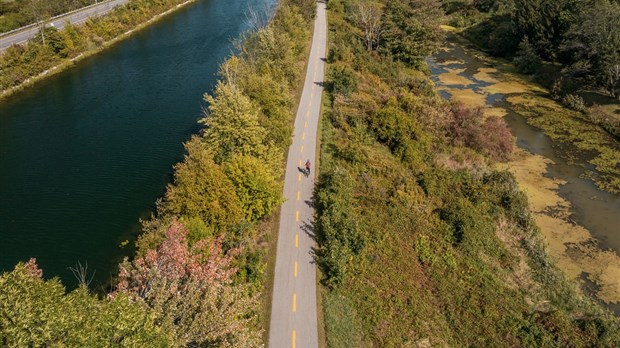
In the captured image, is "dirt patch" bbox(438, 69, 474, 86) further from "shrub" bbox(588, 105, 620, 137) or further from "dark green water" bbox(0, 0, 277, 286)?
"dark green water" bbox(0, 0, 277, 286)

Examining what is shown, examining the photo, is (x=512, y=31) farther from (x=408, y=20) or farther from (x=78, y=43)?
(x=78, y=43)

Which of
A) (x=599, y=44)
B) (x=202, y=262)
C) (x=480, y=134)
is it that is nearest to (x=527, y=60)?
(x=599, y=44)

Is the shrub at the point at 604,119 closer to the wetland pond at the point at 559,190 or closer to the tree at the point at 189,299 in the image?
the wetland pond at the point at 559,190

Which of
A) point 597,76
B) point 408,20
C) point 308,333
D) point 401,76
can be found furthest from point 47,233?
point 597,76

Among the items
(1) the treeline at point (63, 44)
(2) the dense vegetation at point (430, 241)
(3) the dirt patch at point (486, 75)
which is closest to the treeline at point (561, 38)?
(3) the dirt patch at point (486, 75)

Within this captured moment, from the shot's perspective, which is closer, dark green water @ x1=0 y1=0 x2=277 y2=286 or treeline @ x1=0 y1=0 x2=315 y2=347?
treeline @ x1=0 y1=0 x2=315 y2=347

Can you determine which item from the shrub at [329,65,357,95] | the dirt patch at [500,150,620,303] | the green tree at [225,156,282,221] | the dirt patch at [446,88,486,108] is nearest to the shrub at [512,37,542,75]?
the dirt patch at [446,88,486,108]
